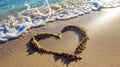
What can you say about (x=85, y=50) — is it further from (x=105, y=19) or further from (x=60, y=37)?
(x=105, y=19)

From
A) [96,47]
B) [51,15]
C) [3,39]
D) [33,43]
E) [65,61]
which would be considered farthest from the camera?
[51,15]

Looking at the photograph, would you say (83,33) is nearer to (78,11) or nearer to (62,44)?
(62,44)

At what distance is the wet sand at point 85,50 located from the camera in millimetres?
5195

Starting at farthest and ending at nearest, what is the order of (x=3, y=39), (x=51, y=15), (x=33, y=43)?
(x=51, y=15)
(x=3, y=39)
(x=33, y=43)

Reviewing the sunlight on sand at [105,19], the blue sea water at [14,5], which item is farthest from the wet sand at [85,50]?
the blue sea water at [14,5]

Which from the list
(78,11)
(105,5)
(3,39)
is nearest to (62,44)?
(3,39)

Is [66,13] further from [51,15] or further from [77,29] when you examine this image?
[77,29]

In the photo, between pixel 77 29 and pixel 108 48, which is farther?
pixel 77 29

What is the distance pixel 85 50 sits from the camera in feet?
18.2

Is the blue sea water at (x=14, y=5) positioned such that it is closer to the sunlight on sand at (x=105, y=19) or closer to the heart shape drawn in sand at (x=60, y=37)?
the heart shape drawn in sand at (x=60, y=37)

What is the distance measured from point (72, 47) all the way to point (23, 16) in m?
2.86

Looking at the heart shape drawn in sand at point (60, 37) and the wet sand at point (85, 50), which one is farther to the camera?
the heart shape drawn in sand at point (60, 37)

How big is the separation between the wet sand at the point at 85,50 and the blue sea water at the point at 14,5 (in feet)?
6.54

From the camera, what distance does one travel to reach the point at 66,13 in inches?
312
